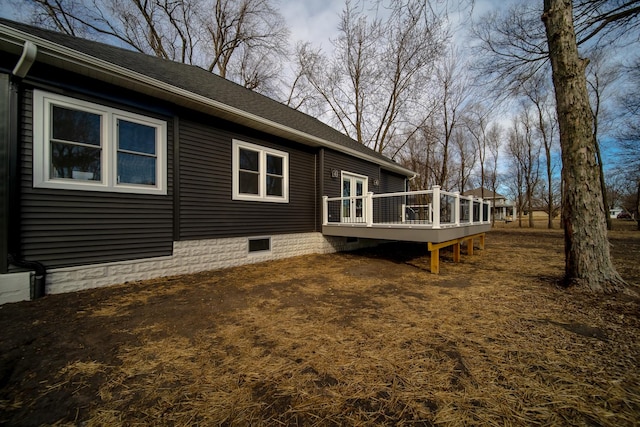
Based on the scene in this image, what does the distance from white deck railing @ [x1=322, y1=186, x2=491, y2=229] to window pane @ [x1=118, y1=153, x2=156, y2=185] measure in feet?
15.1

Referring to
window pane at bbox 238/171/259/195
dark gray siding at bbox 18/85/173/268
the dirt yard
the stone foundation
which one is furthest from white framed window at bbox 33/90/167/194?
the dirt yard

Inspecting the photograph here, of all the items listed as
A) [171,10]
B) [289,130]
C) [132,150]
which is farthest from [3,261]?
[171,10]

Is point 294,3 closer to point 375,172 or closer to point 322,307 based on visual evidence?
point 375,172

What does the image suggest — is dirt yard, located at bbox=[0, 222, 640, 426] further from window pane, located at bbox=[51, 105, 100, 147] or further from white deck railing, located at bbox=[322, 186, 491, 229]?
window pane, located at bbox=[51, 105, 100, 147]

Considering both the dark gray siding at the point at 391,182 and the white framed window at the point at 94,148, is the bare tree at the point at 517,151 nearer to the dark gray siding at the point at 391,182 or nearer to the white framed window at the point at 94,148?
the dark gray siding at the point at 391,182

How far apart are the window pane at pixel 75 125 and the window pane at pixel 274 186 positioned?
3.57m

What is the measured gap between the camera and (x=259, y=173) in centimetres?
649

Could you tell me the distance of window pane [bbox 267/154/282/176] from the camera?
6766mm

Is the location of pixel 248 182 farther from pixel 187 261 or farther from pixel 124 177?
pixel 124 177

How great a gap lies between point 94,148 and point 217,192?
7.21ft

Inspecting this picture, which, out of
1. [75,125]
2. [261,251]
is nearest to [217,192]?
[261,251]

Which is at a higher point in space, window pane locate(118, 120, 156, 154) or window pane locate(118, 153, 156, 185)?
window pane locate(118, 120, 156, 154)

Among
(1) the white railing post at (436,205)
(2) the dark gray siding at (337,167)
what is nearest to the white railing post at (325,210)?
(2) the dark gray siding at (337,167)

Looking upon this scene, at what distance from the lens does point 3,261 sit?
3.34 m
